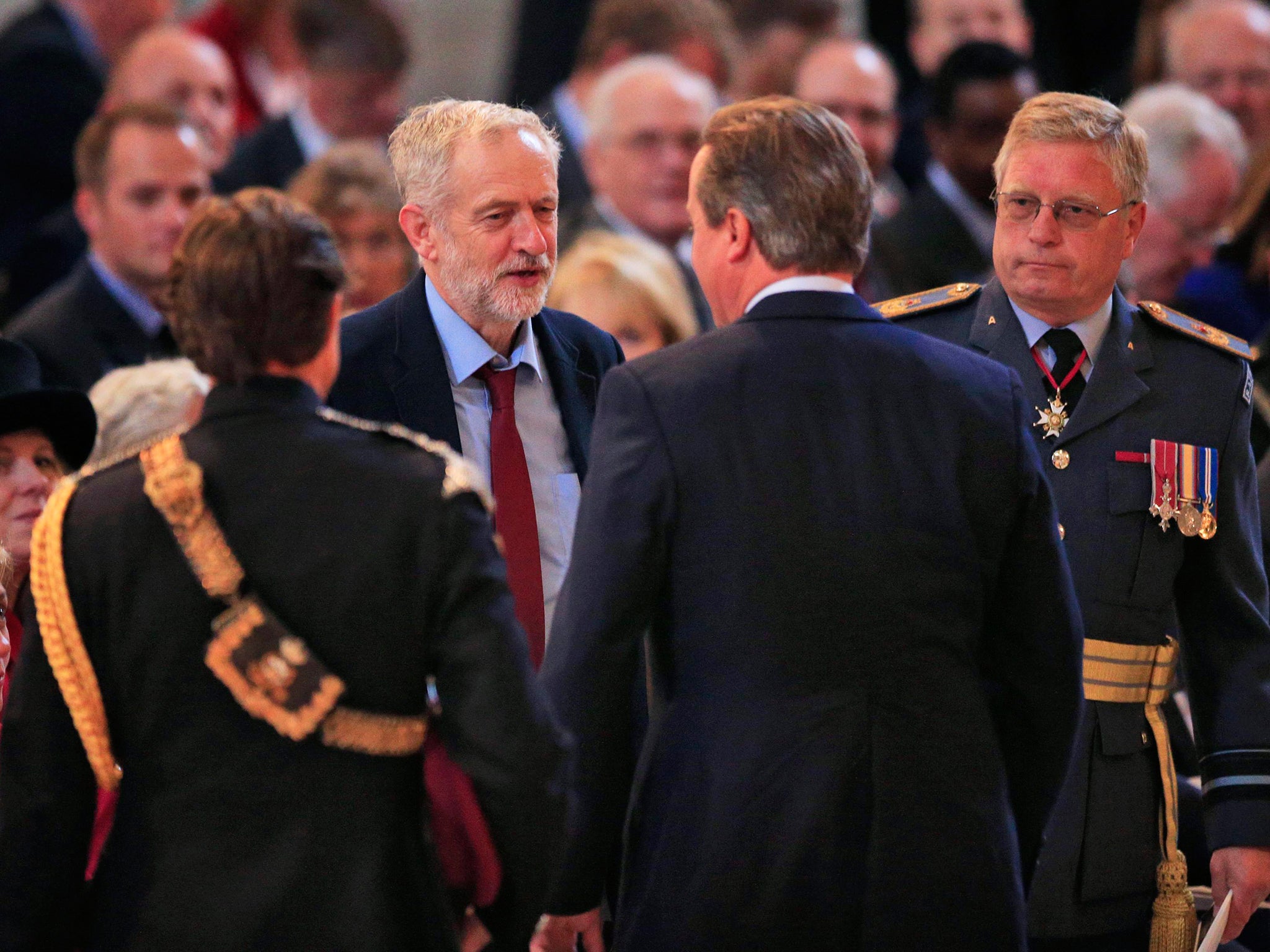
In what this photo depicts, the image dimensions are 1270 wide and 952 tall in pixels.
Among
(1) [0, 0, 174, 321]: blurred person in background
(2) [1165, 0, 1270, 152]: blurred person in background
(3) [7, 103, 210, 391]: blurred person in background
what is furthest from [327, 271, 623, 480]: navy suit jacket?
(2) [1165, 0, 1270, 152]: blurred person in background

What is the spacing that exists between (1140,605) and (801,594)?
0.83 metres

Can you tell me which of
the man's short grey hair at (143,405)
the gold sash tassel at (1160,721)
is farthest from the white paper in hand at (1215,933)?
the man's short grey hair at (143,405)

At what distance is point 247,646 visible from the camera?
89.6 inches

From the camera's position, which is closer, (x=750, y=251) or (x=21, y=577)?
(x=750, y=251)

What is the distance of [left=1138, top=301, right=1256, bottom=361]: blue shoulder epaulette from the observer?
321 centimetres

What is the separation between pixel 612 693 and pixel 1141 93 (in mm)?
4346

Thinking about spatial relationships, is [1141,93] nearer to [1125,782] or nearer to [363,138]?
[363,138]

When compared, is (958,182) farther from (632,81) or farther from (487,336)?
(487,336)

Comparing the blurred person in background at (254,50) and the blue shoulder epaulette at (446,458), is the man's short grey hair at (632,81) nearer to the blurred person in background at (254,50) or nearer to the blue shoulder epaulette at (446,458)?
the blurred person in background at (254,50)

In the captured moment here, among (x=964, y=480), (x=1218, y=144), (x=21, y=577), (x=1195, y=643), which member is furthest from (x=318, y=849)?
(x=1218, y=144)

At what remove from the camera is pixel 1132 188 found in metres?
3.11

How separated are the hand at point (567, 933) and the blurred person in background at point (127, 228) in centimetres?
296

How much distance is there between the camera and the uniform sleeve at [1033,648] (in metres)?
2.66

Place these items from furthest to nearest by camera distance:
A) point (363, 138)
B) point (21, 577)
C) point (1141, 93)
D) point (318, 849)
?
point (363, 138) < point (1141, 93) < point (21, 577) < point (318, 849)
